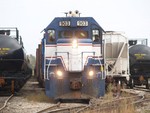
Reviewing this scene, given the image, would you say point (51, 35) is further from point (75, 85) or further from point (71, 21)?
point (75, 85)

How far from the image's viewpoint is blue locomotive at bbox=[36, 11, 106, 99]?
13781mm

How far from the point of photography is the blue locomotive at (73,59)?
13781mm

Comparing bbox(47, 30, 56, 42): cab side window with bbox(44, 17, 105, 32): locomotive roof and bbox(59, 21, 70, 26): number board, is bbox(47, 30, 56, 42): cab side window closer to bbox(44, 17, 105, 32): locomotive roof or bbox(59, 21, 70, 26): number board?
bbox(44, 17, 105, 32): locomotive roof

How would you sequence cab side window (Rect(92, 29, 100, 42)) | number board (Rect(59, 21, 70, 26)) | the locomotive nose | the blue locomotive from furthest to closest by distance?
cab side window (Rect(92, 29, 100, 42)), number board (Rect(59, 21, 70, 26)), the blue locomotive, the locomotive nose

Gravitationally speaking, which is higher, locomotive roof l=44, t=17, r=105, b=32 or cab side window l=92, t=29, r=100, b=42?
locomotive roof l=44, t=17, r=105, b=32

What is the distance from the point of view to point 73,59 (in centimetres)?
1402

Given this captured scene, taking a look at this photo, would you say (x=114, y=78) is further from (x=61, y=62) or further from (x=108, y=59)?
(x=61, y=62)

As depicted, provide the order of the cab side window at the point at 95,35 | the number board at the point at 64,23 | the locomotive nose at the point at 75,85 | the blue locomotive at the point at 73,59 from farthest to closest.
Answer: the cab side window at the point at 95,35 < the number board at the point at 64,23 < the blue locomotive at the point at 73,59 < the locomotive nose at the point at 75,85

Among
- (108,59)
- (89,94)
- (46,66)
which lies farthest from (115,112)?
(108,59)

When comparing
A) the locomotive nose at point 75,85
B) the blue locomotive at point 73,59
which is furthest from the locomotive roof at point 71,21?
the locomotive nose at point 75,85

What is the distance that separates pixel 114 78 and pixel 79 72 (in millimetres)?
6937

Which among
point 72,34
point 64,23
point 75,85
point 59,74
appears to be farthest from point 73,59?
point 64,23

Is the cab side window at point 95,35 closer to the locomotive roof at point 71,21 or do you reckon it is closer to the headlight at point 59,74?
the locomotive roof at point 71,21

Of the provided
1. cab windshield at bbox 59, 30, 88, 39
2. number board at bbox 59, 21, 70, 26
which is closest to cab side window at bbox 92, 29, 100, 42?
cab windshield at bbox 59, 30, 88, 39
